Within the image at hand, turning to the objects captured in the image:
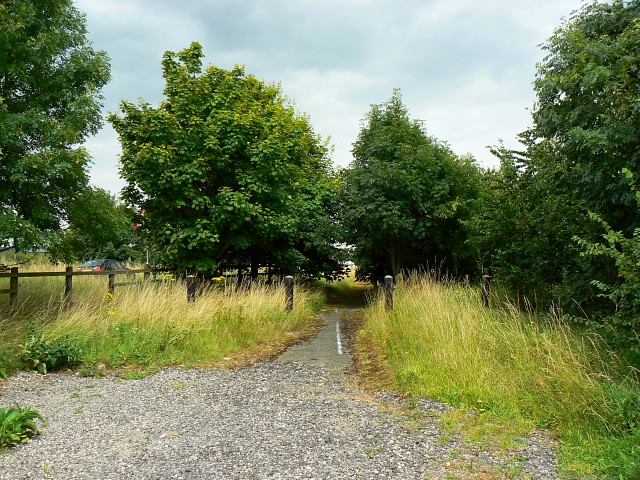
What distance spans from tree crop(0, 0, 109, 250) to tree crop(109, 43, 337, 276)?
2.93m

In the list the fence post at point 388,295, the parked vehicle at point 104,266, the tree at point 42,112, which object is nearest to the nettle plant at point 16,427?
the tree at point 42,112

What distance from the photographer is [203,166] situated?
13039mm

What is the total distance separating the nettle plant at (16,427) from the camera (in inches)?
163

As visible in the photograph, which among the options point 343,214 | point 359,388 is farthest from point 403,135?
point 359,388

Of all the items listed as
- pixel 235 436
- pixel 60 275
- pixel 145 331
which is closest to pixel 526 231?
pixel 145 331

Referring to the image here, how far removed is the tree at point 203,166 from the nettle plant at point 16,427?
348 inches

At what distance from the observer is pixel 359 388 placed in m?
6.34

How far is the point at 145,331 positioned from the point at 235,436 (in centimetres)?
430

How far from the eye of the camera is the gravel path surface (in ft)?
12.2

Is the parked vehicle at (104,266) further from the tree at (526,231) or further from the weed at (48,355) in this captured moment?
the tree at (526,231)

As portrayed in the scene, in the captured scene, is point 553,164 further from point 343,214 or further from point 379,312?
point 343,214

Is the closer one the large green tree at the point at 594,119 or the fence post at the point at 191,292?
the large green tree at the point at 594,119

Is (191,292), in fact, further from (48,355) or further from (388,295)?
(388,295)

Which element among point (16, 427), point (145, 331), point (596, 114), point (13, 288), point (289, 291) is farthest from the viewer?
point (289, 291)
